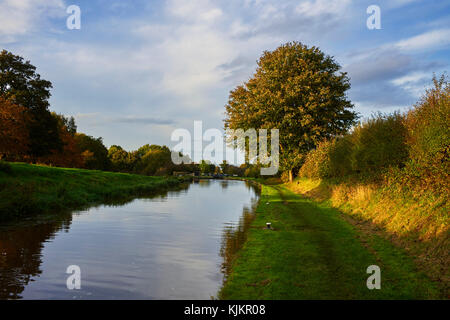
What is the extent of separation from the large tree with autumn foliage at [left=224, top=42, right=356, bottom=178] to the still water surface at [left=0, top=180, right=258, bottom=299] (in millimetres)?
20870

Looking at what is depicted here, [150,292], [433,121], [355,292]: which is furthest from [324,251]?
[433,121]

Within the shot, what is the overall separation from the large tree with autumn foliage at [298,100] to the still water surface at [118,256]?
20.9 meters

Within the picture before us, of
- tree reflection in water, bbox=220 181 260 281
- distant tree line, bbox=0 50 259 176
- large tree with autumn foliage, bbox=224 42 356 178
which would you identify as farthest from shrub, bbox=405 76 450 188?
distant tree line, bbox=0 50 259 176

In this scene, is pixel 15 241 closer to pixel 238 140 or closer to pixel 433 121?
pixel 433 121

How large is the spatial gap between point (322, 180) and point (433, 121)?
17.9m

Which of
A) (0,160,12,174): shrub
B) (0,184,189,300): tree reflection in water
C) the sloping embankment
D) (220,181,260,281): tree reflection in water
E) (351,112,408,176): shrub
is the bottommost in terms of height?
(220,181,260,281): tree reflection in water

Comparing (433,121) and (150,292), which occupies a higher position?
(433,121)

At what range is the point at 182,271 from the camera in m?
8.88

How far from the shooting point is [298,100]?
3569cm

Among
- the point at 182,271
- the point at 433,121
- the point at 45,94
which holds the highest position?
the point at 45,94

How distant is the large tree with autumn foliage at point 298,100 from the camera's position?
3506cm

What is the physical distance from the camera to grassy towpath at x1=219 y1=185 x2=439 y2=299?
22.4ft

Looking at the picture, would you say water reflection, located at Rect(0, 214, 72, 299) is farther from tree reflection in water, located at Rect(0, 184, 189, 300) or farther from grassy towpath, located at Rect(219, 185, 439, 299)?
grassy towpath, located at Rect(219, 185, 439, 299)

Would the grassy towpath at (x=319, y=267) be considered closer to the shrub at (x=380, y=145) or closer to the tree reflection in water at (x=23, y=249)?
the tree reflection in water at (x=23, y=249)
